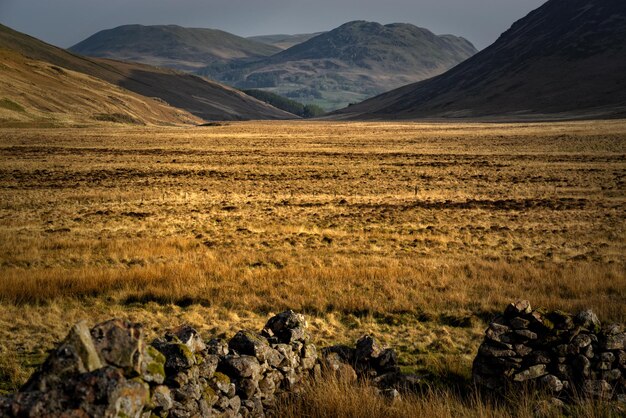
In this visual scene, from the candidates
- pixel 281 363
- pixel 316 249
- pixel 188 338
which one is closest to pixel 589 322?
pixel 281 363

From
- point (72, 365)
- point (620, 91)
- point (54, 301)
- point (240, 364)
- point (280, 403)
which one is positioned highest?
point (620, 91)

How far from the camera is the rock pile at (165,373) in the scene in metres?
4.85

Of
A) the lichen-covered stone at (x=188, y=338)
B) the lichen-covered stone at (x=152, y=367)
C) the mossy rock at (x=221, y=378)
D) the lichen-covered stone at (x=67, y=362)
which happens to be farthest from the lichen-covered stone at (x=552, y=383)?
the lichen-covered stone at (x=67, y=362)

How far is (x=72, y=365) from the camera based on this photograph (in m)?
5.10

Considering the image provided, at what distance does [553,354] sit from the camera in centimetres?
920

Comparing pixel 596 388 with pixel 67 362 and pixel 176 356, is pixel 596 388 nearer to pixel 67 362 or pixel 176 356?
pixel 176 356

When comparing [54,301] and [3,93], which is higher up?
[3,93]

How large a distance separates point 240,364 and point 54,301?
9.21m

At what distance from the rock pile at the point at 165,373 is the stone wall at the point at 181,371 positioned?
0.03ft

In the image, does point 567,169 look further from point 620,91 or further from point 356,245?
point 620,91

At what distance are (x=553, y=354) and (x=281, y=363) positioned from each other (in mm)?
5278

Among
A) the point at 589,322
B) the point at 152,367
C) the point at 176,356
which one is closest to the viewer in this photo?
the point at 152,367

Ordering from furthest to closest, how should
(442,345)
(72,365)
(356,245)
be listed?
1. (356,245)
2. (442,345)
3. (72,365)

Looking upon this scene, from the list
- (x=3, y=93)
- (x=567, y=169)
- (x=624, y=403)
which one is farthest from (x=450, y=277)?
(x=3, y=93)
